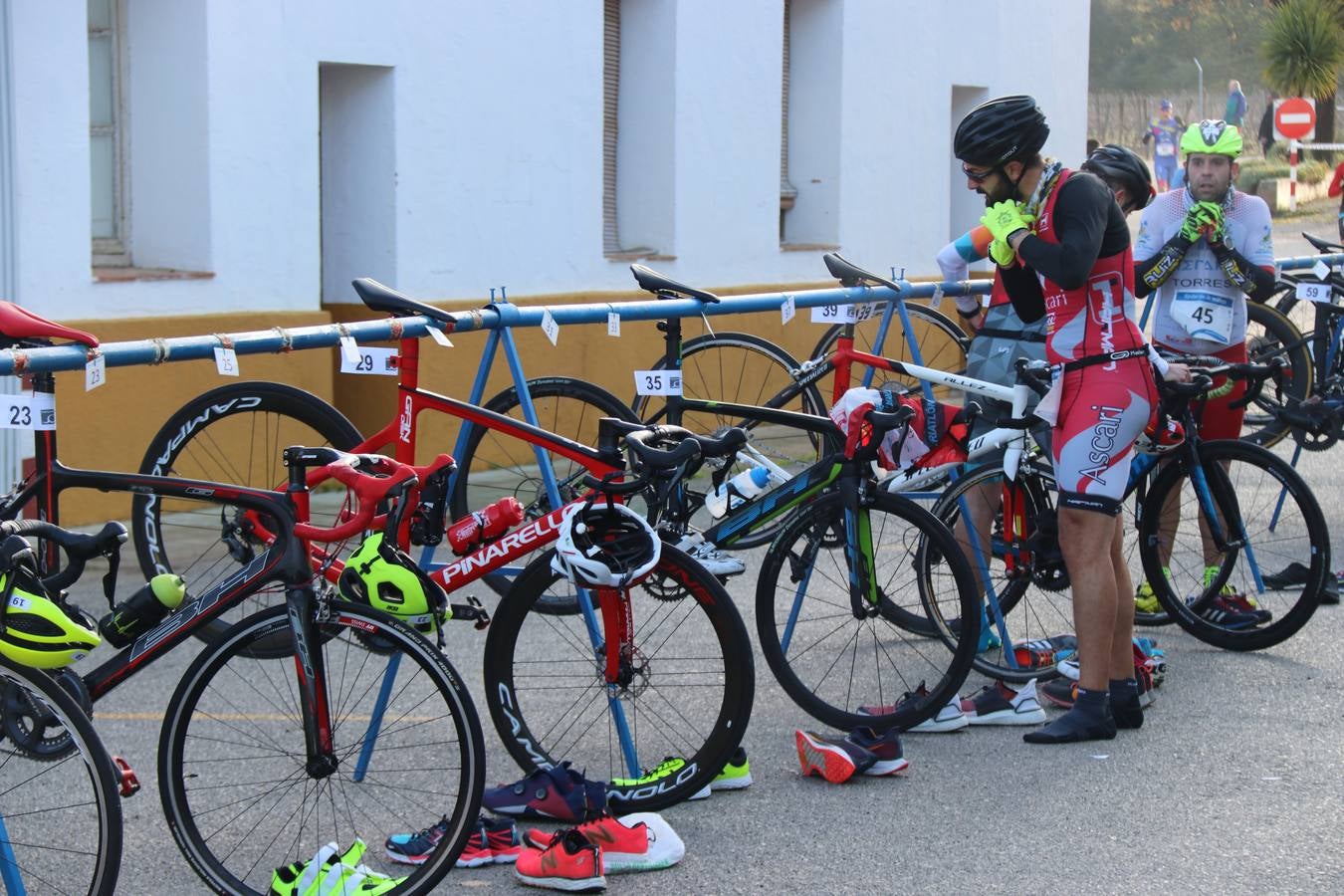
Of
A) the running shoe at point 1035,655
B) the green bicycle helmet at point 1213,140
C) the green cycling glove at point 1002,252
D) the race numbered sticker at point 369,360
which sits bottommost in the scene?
the running shoe at point 1035,655

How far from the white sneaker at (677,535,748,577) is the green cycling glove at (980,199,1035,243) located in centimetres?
140

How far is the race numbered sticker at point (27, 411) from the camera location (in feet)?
15.4

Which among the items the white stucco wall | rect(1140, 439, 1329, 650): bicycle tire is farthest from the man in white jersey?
the white stucco wall

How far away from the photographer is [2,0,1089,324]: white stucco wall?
916 cm

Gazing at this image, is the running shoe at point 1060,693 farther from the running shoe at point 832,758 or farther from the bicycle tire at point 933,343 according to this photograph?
the bicycle tire at point 933,343

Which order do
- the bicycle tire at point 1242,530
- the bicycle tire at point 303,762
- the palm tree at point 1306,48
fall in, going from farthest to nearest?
1. the palm tree at point 1306,48
2. the bicycle tire at point 1242,530
3. the bicycle tire at point 303,762

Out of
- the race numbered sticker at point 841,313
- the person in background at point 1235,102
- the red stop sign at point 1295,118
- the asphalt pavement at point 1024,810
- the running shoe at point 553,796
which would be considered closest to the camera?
the asphalt pavement at point 1024,810

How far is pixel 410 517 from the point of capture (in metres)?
4.90

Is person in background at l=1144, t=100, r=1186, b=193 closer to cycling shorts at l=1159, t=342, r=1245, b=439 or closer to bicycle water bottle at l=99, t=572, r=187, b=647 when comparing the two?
cycling shorts at l=1159, t=342, r=1245, b=439

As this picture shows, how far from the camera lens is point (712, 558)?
5.84m

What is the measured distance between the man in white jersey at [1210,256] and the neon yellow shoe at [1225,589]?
0.81 meters

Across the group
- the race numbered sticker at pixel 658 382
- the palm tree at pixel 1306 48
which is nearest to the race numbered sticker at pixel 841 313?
the race numbered sticker at pixel 658 382

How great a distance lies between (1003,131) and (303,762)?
2.97 m

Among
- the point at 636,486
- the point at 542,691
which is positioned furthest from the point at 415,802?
the point at 636,486
